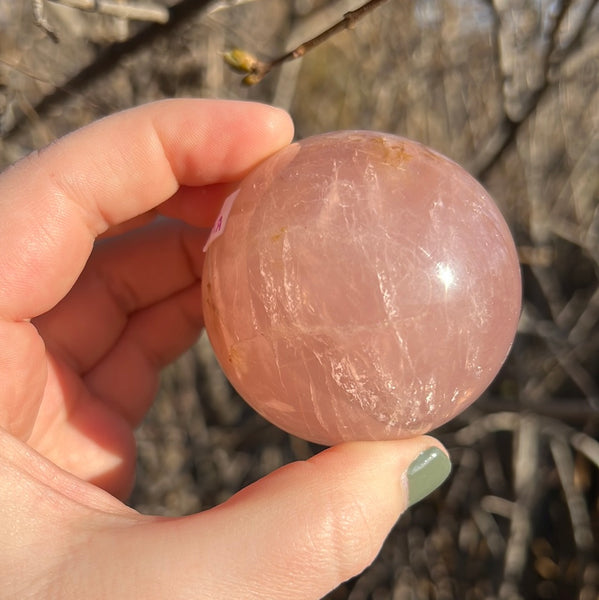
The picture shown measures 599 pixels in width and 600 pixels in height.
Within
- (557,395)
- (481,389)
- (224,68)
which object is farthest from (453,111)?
(481,389)

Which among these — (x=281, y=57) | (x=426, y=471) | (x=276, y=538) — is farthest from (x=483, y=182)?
(x=276, y=538)

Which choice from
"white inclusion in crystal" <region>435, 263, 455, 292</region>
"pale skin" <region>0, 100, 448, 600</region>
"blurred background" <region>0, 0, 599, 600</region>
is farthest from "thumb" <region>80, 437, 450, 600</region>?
"blurred background" <region>0, 0, 599, 600</region>

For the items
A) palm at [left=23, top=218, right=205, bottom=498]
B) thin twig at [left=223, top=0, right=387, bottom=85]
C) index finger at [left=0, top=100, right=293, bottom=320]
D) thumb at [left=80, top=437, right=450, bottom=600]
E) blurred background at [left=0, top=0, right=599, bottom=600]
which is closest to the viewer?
thumb at [left=80, top=437, right=450, bottom=600]

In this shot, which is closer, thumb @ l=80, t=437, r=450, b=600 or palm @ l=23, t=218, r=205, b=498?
thumb @ l=80, t=437, r=450, b=600

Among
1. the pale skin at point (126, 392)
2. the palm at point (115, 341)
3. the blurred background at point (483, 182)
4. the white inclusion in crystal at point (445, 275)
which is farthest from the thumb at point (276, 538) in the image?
the blurred background at point (483, 182)

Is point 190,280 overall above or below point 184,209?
below

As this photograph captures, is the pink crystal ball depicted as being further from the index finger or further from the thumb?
the index finger

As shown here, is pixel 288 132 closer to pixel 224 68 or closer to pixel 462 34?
pixel 224 68
